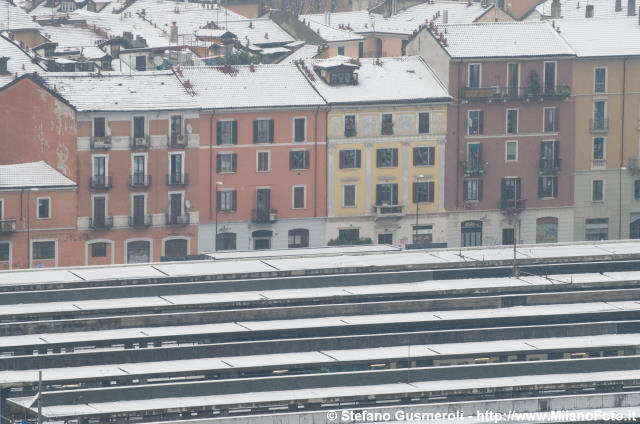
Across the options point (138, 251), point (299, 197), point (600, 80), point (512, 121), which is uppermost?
point (600, 80)

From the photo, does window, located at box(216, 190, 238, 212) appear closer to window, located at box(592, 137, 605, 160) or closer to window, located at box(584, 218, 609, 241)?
window, located at box(584, 218, 609, 241)

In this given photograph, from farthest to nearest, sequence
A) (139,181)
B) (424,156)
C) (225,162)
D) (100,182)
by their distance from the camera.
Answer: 1. (424,156)
2. (225,162)
3. (139,181)
4. (100,182)

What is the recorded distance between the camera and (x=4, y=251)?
127625 millimetres

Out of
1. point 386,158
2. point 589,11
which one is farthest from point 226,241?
point 589,11

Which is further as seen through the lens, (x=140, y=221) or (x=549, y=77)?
(x=549, y=77)

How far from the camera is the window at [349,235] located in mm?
137538

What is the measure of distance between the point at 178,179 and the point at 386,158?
46.4 feet

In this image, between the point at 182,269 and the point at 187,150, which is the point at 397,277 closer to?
the point at 182,269

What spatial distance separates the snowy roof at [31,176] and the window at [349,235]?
59.4 ft

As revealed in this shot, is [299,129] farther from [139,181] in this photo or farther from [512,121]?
[512,121]

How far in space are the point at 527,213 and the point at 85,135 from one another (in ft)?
101

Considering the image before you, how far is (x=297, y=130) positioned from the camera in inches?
5413

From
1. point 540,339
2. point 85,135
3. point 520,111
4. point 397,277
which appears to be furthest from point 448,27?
point 540,339

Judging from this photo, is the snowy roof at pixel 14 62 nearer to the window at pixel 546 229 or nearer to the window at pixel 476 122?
the window at pixel 476 122
